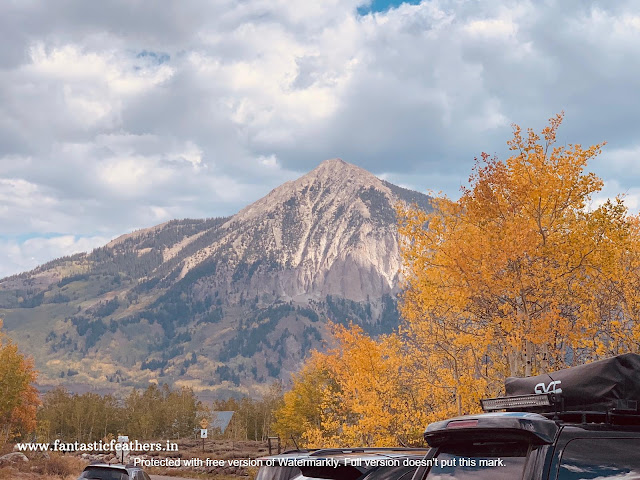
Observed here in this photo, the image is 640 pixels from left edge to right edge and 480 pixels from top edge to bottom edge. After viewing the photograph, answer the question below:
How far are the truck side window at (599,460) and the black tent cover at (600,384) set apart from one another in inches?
18.8

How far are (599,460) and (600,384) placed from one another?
87cm

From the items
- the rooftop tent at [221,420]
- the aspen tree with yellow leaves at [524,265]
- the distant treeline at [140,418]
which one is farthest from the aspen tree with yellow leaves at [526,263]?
the rooftop tent at [221,420]

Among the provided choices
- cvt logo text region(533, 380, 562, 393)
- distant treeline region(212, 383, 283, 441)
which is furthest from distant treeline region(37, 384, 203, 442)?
cvt logo text region(533, 380, 562, 393)

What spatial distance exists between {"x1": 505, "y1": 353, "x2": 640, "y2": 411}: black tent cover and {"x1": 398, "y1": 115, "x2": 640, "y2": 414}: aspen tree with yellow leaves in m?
12.3

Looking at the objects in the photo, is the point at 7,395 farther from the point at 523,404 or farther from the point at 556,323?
the point at 523,404

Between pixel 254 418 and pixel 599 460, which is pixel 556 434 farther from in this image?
pixel 254 418

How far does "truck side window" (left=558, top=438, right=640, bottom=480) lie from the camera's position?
3805mm

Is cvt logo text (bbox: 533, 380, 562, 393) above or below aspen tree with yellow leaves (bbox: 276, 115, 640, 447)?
below

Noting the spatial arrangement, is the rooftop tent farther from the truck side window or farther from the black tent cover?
the truck side window

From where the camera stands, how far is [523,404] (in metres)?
4.73

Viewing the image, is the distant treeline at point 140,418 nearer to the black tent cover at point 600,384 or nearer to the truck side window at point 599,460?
the black tent cover at point 600,384

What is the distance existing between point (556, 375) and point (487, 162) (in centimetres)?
1487

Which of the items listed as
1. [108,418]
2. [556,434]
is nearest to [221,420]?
[108,418]

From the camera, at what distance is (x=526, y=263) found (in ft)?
57.3
